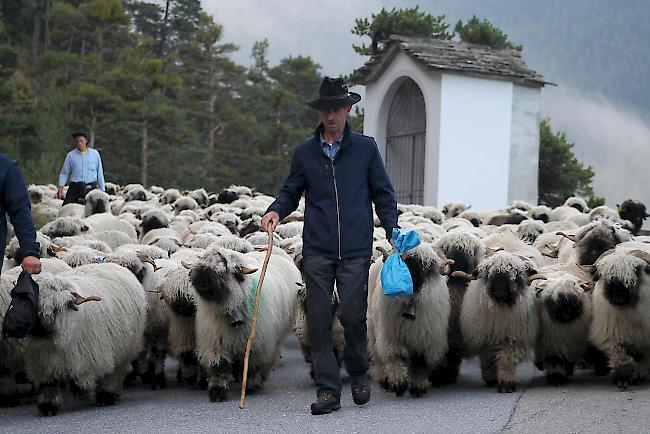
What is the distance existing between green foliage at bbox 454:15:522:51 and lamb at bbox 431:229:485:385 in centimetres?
3401

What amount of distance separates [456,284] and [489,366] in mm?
958

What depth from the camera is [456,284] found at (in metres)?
9.47

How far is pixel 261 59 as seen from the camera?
67.5 m

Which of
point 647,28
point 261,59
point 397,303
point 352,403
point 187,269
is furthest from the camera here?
point 261,59

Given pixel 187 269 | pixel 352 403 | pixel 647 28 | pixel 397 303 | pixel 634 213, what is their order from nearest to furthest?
pixel 352 403, pixel 397 303, pixel 187 269, pixel 634 213, pixel 647 28

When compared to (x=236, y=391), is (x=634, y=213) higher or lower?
higher

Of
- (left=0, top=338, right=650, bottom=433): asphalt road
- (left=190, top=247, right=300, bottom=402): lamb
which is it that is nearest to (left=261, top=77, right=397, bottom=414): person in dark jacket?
(left=0, top=338, right=650, bottom=433): asphalt road

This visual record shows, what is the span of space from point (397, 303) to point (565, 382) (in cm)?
185

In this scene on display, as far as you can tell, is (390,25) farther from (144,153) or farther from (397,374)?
(397,374)

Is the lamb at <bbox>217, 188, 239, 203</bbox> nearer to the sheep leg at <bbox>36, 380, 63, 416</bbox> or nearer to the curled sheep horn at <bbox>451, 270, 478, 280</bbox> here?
the curled sheep horn at <bbox>451, 270, 478, 280</bbox>

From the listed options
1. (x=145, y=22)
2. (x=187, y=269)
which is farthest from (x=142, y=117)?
(x=187, y=269)

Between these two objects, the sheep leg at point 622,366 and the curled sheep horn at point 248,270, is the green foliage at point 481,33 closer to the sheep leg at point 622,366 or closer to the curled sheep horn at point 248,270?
the sheep leg at point 622,366

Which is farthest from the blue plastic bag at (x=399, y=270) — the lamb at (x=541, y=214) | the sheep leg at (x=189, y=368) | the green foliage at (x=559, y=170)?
the green foliage at (x=559, y=170)

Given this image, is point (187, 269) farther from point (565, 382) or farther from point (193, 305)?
point (565, 382)
